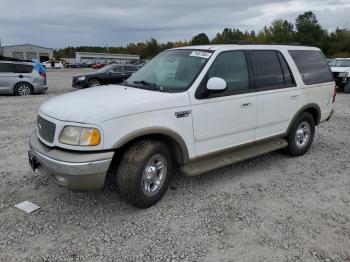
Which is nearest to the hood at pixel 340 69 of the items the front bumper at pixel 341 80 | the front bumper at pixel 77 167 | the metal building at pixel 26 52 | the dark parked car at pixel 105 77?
the front bumper at pixel 341 80

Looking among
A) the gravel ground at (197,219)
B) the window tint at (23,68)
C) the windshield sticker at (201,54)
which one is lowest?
the gravel ground at (197,219)

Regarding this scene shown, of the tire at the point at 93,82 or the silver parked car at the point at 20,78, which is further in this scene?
the tire at the point at 93,82

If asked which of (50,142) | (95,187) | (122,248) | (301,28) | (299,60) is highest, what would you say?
(301,28)

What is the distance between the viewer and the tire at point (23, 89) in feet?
48.4

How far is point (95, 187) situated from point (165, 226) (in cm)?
87

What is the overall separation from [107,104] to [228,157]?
196 cm

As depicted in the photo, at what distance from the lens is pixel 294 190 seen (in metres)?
4.69

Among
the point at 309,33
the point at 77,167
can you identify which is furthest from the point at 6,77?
the point at 309,33

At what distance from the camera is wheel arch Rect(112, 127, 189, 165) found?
364cm

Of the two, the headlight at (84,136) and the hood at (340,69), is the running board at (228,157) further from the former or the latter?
the hood at (340,69)

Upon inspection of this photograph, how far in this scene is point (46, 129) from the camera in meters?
3.83

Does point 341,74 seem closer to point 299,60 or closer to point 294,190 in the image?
point 299,60

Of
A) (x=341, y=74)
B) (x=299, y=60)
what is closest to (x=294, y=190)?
(x=299, y=60)

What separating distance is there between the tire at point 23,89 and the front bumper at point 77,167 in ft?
40.9
